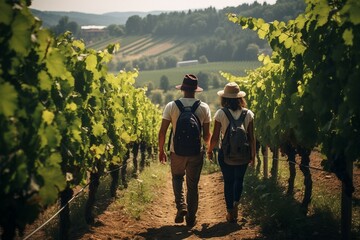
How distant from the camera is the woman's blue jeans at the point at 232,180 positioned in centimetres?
648

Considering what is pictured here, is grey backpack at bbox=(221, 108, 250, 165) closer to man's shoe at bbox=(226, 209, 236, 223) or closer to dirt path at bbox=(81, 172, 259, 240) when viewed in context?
man's shoe at bbox=(226, 209, 236, 223)

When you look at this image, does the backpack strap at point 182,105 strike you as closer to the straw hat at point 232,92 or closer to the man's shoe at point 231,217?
the straw hat at point 232,92

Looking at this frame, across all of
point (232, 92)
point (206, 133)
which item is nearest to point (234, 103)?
point (232, 92)

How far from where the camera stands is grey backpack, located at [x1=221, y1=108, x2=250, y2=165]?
6324 millimetres

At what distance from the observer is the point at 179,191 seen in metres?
6.67

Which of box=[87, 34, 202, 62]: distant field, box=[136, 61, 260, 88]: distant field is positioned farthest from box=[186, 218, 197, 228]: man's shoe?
box=[87, 34, 202, 62]: distant field

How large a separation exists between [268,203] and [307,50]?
308 cm

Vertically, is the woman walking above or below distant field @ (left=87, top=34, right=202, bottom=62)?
below

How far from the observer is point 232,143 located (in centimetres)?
633

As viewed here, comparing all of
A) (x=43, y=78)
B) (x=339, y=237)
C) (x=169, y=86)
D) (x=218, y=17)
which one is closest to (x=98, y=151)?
(x=43, y=78)

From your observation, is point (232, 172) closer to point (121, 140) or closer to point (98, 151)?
point (98, 151)

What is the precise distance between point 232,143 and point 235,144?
0.05 m

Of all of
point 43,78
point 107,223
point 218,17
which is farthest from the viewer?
point 218,17

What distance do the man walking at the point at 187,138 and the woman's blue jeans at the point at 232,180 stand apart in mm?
415
